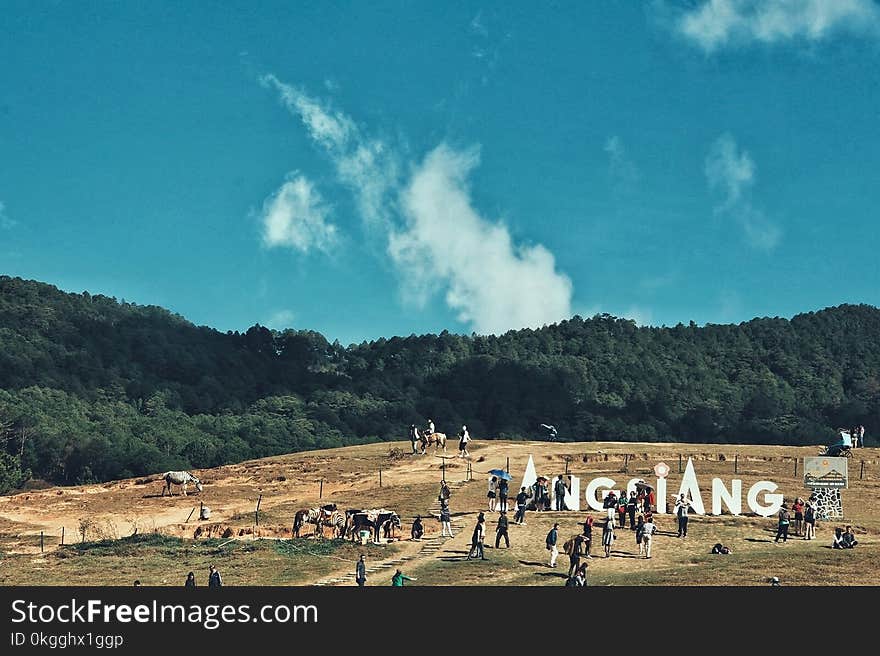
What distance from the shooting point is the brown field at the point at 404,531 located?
49875mm

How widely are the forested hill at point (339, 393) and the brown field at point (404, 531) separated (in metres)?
37.8

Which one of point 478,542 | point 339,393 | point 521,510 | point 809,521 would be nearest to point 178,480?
point 521,510

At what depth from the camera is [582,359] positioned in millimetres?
184625

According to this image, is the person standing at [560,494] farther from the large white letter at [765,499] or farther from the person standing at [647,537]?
the person standing at [647,537]

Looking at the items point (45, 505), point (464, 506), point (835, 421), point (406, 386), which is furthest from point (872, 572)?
point (406, 386)

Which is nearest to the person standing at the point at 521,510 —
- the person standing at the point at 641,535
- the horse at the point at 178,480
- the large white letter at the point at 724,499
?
the person standing at the point at 641,535

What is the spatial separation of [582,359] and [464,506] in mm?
119365

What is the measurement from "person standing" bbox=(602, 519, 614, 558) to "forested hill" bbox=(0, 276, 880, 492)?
73.1m

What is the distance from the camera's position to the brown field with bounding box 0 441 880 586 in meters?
49.9

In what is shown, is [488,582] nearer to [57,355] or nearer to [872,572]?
[872,572]

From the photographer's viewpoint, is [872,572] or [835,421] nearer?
[872,572]

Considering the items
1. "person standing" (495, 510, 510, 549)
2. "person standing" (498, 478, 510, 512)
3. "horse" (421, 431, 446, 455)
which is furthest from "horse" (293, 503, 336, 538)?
"horse" (421, 431, 446, 455)

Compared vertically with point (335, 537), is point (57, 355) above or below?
above
